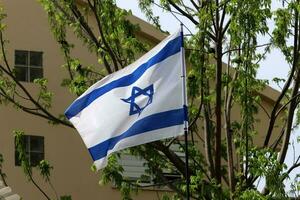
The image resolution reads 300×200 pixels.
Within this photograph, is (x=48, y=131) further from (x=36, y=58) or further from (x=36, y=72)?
(x=36, y=58)

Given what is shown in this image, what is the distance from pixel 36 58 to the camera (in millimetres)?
17984

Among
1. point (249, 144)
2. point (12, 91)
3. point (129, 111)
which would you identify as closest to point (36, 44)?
point (12, 91)

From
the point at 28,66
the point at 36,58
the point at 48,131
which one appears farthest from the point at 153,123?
the point at 36,58

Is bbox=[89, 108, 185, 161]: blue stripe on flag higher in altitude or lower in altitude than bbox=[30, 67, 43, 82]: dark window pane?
lower

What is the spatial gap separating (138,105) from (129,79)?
405 millimetres

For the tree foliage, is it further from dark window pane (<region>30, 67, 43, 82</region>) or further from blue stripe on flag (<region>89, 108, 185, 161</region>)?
dark window pane (<region>30, 67, 43, 82</region>)

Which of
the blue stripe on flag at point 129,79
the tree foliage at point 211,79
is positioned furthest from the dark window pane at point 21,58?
the blue stripe on flag at point 129,79

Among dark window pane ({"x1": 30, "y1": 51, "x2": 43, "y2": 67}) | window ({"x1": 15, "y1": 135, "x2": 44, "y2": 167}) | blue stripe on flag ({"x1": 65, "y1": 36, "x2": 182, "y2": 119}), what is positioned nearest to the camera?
blue stripe on flag ({"x1": 65, "y1": 36, "x2": 182, "y2": 119})

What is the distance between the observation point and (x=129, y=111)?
1029 cm

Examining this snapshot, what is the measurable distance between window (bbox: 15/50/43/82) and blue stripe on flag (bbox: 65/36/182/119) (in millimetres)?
6699

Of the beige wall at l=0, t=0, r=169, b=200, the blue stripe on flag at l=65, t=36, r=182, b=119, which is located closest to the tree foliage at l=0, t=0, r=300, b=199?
the blue stripe on flag at l=65, t=36, r=182, b=119

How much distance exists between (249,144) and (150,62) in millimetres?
3509

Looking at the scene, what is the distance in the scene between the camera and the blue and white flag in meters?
9.89

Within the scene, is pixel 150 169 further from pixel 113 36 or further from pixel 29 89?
pixel 29 89
